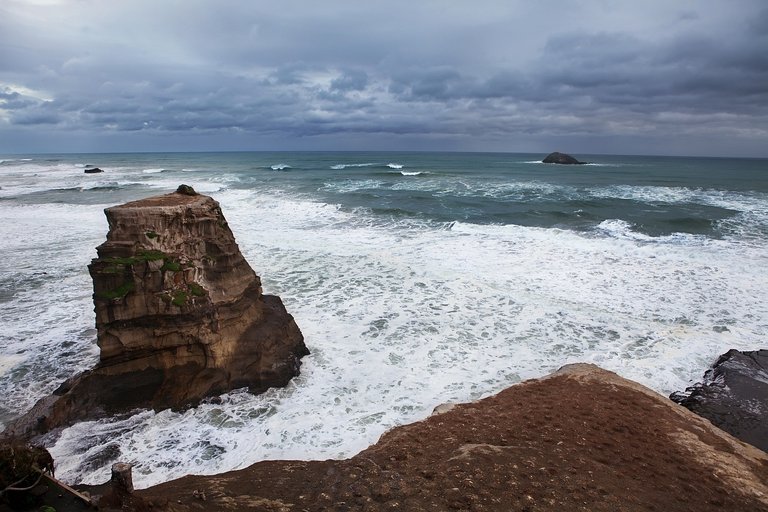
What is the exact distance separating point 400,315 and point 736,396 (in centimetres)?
759

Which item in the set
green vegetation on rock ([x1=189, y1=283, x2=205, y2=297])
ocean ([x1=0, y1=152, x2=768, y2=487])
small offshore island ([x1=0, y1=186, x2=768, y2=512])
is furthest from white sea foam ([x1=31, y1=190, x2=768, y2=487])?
green vegetation on rock ([x1=189, y1=283, x2=205, y2=297])

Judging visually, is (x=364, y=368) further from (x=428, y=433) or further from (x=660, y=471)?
(x=660, y=471)

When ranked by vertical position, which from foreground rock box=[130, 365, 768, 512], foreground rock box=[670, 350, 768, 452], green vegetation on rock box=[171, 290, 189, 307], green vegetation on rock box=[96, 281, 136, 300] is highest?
green vegetation on rock box=[96, 281, 136, 300]

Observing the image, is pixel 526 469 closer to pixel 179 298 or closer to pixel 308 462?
pixel 308 462

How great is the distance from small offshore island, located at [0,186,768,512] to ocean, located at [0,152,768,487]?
72 cm

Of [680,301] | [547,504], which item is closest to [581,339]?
[680,301]

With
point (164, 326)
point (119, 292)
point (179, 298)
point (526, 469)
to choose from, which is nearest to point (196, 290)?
point (179, 298)

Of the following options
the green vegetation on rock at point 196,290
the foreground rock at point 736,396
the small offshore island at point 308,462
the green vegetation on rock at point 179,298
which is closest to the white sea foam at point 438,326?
the foreground rock at point 736,396

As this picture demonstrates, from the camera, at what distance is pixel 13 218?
26.0m

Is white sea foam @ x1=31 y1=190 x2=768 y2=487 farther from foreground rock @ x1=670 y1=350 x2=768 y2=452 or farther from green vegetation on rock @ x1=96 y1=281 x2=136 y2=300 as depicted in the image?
green vegetation on rock @ x1=96 y1=281 x2=136 y2=300

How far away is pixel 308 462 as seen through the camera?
20.4 feet

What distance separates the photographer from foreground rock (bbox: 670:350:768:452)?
791cm

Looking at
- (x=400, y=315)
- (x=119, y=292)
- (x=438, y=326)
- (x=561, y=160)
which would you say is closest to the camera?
(x=119, y=292)

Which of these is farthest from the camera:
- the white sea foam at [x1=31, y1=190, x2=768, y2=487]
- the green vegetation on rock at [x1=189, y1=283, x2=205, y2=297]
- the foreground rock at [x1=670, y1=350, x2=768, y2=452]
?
the green vegetation on rock at [x1=189, y1=283, x2=205, y2=297]
